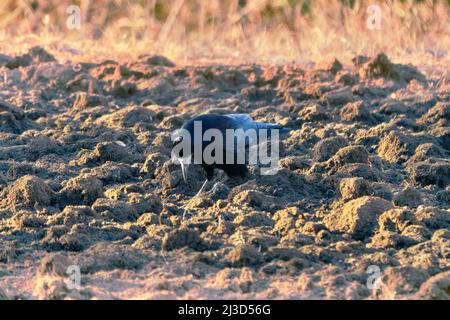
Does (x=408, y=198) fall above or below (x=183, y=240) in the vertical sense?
above

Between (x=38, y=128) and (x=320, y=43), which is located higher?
(x=320, y=43)

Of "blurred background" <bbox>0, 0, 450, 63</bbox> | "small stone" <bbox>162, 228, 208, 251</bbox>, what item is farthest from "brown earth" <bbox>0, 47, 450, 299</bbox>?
"blurred background" <bbox>0, 0, 450, 63</bbox>

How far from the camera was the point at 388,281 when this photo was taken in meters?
4.80

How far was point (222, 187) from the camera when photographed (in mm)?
6406

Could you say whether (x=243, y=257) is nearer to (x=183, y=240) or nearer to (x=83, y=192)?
(x=183, y=240)

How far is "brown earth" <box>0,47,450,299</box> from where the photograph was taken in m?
4.96

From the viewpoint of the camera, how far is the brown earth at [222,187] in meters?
4.96

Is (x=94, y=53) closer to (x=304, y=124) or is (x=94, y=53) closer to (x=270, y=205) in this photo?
(x=304, y=124)

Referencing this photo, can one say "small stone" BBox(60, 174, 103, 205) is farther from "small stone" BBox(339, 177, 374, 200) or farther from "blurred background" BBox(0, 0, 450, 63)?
"blurred background" BBox(0, 0, 450, 63)

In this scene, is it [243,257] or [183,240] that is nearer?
[243,257]

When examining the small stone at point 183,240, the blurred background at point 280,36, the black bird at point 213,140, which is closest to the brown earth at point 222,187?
the small stone at point 183,240

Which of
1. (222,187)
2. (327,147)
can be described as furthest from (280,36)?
(222,187)
